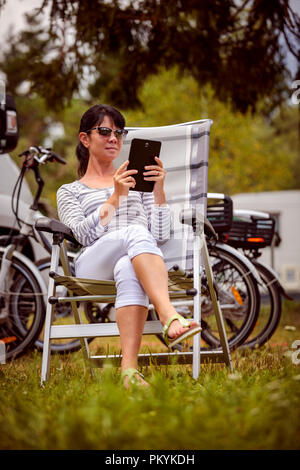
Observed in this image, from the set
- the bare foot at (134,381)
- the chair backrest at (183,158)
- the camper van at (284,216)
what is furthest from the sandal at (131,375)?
the camper van at (284,216)

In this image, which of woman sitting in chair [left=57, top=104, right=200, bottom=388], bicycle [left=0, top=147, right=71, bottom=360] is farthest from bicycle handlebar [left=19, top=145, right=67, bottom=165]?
woman sitting in chair [left=57, top=104, right=200, bottom=388]

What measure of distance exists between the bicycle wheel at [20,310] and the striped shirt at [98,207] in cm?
98

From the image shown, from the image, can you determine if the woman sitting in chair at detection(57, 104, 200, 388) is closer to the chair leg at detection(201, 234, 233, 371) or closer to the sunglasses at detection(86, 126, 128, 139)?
the sunglasses at detection(86, 126, 128, 139)

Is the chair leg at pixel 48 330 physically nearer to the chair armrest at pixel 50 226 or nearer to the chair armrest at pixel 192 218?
the chair armrest at pixel 50 226

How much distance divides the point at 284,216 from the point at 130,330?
10.6 meters

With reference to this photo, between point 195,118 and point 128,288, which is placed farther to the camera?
point 195,118

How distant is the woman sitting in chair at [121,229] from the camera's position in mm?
2426

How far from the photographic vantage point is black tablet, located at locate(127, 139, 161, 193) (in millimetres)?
2752

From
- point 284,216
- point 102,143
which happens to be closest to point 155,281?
point 102,143

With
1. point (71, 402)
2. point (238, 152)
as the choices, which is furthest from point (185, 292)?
point (238, 152)

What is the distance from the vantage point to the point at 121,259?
2617 mm

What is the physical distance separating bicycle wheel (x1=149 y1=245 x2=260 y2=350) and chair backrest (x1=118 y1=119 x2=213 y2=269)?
0.60 meters

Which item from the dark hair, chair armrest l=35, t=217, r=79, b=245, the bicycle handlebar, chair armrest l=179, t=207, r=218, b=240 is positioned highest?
the dark hair

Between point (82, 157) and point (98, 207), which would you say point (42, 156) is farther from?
point (98, 207)
